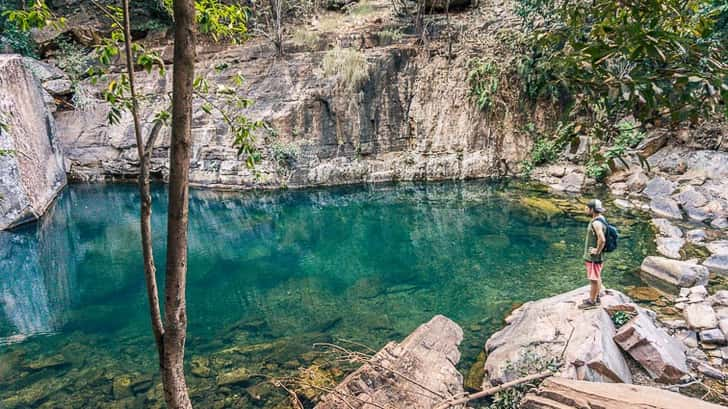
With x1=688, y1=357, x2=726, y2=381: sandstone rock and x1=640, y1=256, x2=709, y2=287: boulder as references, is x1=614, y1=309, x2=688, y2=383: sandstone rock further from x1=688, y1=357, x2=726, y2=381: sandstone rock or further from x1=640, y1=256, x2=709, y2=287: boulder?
x1=640, y1=256, x2=709, y2=287: boulder

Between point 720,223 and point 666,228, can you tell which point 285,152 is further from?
point 720,223

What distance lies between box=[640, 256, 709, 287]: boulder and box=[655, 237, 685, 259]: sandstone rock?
1015mm

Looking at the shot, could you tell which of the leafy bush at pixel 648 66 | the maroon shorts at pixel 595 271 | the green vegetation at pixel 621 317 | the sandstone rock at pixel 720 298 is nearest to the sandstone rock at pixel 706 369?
the green vegetation at pixel 621 317

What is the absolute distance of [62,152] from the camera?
56.9 ft

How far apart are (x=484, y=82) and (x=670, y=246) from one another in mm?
9650

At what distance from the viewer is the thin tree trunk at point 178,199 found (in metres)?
1.83

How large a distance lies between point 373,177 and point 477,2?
9.38 m

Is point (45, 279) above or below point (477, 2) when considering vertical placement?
below

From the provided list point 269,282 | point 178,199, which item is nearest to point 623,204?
point 269,282

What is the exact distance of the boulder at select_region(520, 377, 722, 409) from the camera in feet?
9.75

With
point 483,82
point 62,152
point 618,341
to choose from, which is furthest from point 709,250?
point 62,152

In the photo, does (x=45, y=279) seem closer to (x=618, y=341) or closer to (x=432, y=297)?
(x=432, y=297)

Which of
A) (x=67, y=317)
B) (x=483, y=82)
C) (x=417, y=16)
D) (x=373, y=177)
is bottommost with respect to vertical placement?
(x=67, y=317)

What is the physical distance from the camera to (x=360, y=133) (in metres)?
16.8
